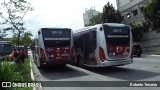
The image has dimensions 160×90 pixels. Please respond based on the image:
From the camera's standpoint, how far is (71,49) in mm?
18281

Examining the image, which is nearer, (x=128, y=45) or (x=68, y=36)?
(x=128, y=45)

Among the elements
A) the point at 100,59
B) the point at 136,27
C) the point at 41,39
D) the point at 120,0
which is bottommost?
the point at 100,59

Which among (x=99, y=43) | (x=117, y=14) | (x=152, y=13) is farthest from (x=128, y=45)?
(x=117, y=14)

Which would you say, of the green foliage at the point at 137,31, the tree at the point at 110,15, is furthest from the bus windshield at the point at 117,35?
the tree at the point at 110,15

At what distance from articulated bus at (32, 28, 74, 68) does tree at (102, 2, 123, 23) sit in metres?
30.8

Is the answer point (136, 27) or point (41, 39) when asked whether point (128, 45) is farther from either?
point (136, 27)

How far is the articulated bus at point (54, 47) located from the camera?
17719 millimetres

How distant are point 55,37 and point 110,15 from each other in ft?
103

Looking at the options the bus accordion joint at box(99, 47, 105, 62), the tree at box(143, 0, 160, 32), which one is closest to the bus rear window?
the bus accordion joint at box(99, 47, 105, 62)

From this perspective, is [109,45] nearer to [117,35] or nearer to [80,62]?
[117,35]

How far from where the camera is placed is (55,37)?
18031 mm

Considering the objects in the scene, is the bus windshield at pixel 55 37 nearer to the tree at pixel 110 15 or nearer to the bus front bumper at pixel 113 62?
the bus front bumper at pixel 113 62

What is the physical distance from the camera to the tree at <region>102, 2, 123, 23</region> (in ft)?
158

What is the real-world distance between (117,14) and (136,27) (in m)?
7.55
